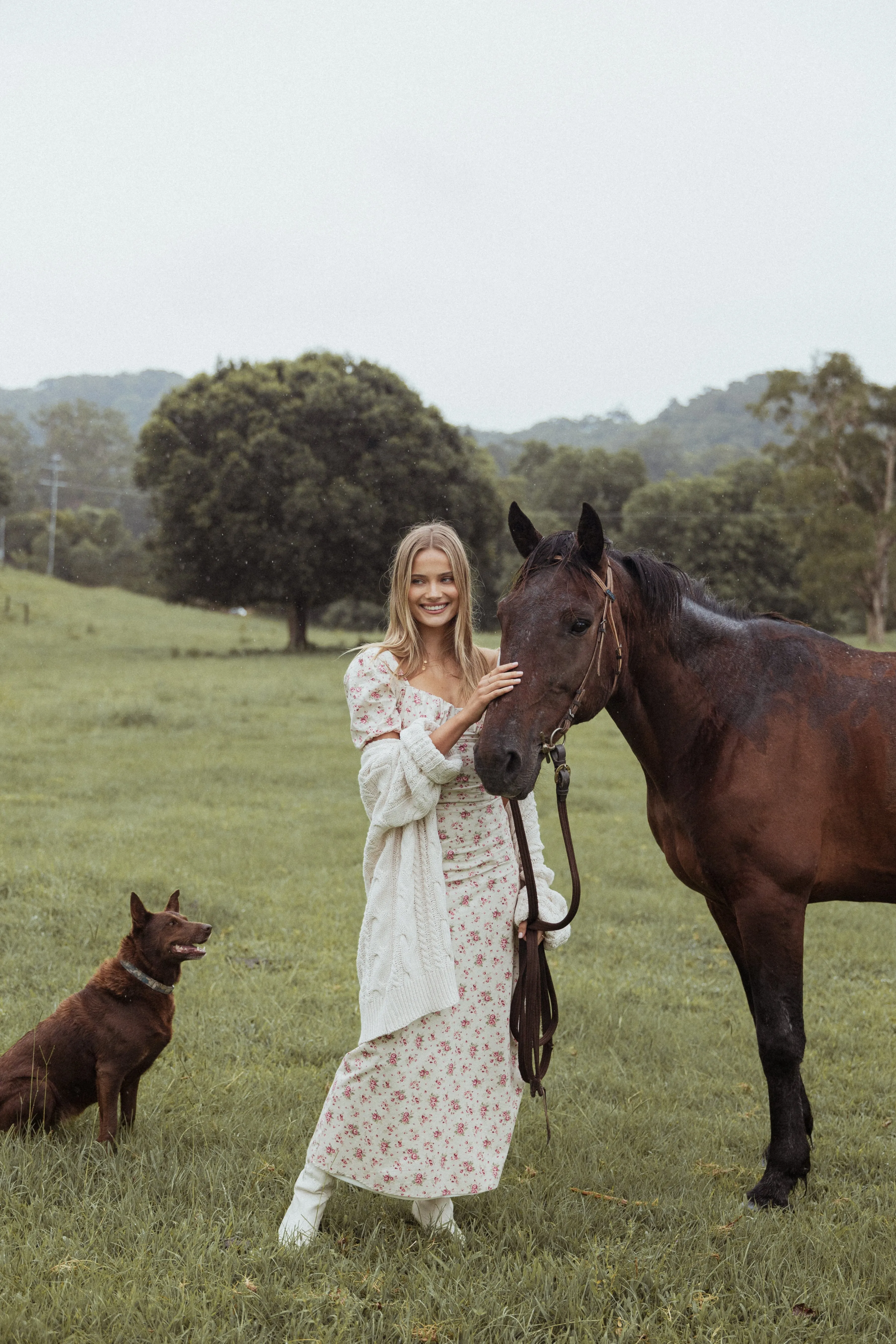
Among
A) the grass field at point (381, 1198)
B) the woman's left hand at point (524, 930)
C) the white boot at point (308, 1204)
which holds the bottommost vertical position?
the grass field at point (381, 1198)

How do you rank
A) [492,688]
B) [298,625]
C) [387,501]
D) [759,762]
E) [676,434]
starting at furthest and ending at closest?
[676,434] < [298,625] < [387,501] < [759,762] < [492,688]

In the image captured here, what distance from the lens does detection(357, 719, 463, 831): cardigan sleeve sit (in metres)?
3.07

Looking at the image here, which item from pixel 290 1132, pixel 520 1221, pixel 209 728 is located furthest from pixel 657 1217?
pixel 209 728

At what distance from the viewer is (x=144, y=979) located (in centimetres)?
380

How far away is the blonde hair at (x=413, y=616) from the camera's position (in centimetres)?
341

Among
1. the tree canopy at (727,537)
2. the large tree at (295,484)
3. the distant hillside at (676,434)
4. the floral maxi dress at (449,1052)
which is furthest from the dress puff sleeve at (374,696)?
the distant hillside at (676,434)

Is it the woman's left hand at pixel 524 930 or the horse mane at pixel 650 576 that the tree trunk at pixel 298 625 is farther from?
the woman's left hand at pixel 524 930

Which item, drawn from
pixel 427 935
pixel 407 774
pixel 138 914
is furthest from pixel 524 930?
pixel 138 914

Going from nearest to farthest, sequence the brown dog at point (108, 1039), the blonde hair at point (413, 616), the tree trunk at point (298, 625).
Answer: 1. the blonde hair at point (413, 616)
2. the brown dog at point (108, 1039)
3. the tree trunk at point (298, 625)

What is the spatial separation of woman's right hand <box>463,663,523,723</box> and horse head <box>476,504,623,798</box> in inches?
0.8

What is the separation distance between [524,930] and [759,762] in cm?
107

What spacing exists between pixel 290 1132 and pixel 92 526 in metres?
60.1

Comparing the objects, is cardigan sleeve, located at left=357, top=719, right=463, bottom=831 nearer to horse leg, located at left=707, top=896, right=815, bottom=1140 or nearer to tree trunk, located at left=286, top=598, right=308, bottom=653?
horse leg, located at left=707, top=896, right=815, bottom=1140

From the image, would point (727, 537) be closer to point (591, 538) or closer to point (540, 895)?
point (591, 538)
